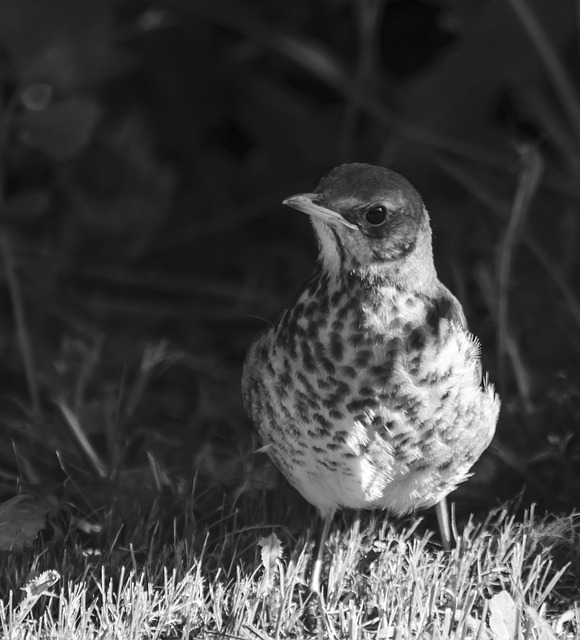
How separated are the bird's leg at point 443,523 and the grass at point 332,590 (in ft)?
0.17

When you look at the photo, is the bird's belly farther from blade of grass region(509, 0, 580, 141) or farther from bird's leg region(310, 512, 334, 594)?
blade of grass region(509, 0, 580, 141)

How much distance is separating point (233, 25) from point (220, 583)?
2807mm

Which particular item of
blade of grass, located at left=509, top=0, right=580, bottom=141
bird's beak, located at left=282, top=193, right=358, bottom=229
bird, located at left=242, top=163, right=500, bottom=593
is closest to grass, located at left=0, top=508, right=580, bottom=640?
bird, located at left=242, top=163, right=500, bottom=593

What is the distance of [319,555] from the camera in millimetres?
2672

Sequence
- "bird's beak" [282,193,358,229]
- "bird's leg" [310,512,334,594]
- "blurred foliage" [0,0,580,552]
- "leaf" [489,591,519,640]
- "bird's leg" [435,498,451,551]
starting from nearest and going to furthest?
"leaf" [489,591,519,640]
"bird's beak" [282,193,358,229]
"bird's leg" [310,512,334,594]
"bird's leg" [435,498,451,551]
"blurred foliage" [0,0,580,552]

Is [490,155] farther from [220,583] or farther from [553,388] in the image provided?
[220,583]

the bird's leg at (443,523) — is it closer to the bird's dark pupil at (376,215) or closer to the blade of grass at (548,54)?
the bird's dark pupil at (376,215)

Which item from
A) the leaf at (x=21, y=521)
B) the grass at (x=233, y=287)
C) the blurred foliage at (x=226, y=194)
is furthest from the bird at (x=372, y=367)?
the leaf at (x=21, y=521)

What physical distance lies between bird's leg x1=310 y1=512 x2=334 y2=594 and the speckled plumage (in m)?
0.12

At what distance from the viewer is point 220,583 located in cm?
251

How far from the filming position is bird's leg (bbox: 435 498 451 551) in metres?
2.77

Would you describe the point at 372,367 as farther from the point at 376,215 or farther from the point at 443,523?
the point at 443,523

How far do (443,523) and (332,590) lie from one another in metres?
0.41

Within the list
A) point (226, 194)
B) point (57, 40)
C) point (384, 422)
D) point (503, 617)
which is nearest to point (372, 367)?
point (384, 422)
